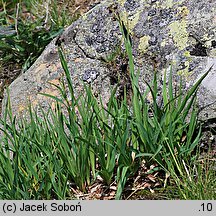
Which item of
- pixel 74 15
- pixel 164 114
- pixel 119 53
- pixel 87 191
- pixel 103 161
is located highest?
pixel 74 15

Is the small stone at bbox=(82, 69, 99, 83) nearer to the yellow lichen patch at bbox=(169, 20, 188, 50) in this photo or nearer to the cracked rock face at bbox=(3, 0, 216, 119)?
the cracked rock face at bbox=(3, 0, 216, 119)

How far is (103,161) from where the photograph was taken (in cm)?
283

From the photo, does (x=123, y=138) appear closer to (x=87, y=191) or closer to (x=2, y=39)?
(x=87, y=191)

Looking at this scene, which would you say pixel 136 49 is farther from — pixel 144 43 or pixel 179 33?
pixel 179 33

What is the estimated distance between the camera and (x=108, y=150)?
112 inches

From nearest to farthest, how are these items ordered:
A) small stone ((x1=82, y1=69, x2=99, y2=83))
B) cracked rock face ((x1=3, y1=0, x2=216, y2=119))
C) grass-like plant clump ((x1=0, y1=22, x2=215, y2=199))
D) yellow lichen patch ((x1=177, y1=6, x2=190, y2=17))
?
grass-like plant clump ((x1=0, y1=22, x2=215, y2=199)), cracked rock face ((x1=3, y1=0, x2=216, y2=119)), yellow lichen patch ((x1=177, y1=6, x2=190, y2=17)), small stone ((x1=82, y1=69, x2=99, y2=83))

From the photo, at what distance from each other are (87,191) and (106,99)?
62cm

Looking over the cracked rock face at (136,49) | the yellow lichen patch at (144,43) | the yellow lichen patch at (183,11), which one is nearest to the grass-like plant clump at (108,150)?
the cracked rock face at (136,49)

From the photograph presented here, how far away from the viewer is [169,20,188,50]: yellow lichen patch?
3178 millimetres

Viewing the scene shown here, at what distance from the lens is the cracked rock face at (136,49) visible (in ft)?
10.2

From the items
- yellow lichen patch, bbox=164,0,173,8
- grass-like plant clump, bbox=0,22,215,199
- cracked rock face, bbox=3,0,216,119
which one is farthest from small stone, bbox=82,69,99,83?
yellow lichen patch, bbox=164,0,173,8

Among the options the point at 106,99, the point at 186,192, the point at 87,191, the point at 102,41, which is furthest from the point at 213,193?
the point at 102,41

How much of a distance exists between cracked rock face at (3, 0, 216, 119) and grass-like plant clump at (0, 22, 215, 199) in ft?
0.75

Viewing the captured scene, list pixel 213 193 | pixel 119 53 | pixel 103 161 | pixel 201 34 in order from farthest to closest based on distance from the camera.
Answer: pixel 119 53, pixel 201 34, pixel 103 161, pixel 213 193
